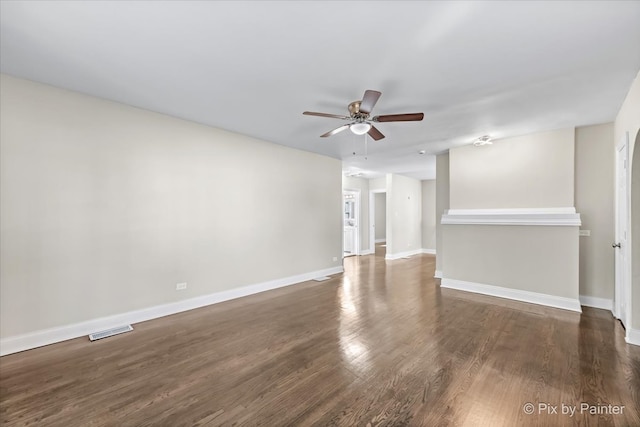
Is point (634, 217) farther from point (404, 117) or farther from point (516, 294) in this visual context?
point (404, 117)

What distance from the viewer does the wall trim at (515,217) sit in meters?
4.07

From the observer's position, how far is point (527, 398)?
6.68 feet

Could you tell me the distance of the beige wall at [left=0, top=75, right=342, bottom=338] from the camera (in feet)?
9.18

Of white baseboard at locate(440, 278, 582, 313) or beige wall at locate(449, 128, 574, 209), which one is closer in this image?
white baseboard at locate(440, 278, 582, 313)

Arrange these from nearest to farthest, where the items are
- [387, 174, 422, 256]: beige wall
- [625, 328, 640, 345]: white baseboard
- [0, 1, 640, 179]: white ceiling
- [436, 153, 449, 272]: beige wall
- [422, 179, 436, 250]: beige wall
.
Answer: [0, 1, 640, 179]: white ceiling
[625, 328, 640, 345]: white baseboard
[436, 153, 449, 272]: beige wall
[387, 174, 422, 256]: beige wall
[422, 179, 436, 250]: beige wall

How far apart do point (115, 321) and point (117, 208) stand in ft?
4.45

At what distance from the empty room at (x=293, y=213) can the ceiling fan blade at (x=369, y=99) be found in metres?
0.02

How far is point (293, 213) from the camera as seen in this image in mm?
5570

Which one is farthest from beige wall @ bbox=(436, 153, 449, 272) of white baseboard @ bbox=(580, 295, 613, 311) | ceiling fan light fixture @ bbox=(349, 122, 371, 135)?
ceiling fan light fixture @ bbox=(349, 122, 371, 135)

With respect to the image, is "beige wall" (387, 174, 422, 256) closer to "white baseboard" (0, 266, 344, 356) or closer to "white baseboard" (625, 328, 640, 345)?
"white baseboard" (0, 266, 344, 356)

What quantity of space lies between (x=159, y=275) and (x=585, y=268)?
6.16 metres

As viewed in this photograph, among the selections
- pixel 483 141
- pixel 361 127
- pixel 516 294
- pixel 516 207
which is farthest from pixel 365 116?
pixel 516 294

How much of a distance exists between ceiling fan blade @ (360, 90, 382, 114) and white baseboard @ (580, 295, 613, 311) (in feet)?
14.4

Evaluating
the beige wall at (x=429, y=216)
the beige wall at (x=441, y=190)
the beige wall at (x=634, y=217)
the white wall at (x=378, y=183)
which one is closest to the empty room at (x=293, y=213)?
the beige wall at (x=634, y=217)
